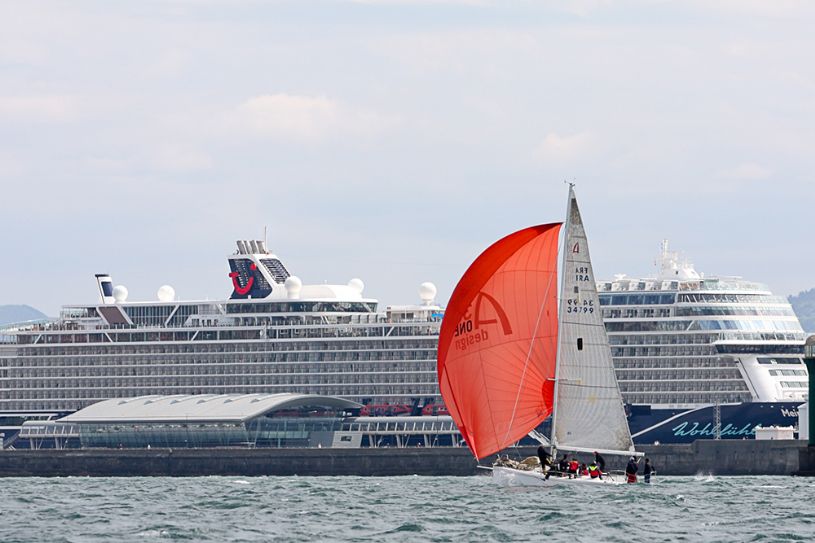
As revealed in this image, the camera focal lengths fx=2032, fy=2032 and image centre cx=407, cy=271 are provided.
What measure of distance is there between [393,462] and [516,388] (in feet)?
99.9

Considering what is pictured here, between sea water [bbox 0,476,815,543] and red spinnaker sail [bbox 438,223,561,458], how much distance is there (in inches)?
101

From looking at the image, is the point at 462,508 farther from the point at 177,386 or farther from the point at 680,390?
the point at 177,386

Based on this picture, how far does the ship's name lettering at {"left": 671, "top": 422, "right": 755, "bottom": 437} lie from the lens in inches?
3925

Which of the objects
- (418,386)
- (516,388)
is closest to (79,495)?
(516,388)

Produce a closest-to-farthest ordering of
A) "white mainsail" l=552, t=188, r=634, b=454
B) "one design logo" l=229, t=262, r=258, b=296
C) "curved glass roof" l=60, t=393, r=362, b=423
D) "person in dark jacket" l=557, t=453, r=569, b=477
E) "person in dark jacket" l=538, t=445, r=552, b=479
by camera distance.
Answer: "person in dark jacket" l=538, t=445, r=552, b=479 < "person in dark jacket" l=557, t=453, r=569, b=477 < "white mainsail" l=552, t=188, r=634, b=454 < "curved glass roof" l=60, t=393, r=362, b=423 < "one design logo" l=229, t=262, r=258, b=296

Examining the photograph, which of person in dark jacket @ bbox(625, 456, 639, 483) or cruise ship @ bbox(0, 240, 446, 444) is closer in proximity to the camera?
person in dark jacket @ bbox(625, 456, 639, 483)

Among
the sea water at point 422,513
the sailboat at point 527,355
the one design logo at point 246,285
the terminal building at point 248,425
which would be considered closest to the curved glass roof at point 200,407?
the terminal building at point 248,425

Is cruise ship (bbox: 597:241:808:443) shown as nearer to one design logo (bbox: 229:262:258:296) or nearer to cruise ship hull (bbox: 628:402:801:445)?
cruise ship hull (bbox: 628:402:801:445)

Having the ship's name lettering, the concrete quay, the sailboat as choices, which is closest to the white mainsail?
the sailboat

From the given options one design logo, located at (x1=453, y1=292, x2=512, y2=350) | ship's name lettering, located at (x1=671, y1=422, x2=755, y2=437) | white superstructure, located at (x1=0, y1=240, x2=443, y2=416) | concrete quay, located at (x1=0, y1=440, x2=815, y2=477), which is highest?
white superstructure, located at (x1=0, y1=240, x2=443, y2=416)

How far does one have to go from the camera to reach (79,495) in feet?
233

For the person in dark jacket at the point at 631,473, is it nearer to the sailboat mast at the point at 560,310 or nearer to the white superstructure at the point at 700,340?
the sailboat mast at the point at 560,310

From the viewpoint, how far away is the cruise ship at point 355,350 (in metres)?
101

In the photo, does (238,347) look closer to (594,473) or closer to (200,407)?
(200,407)
